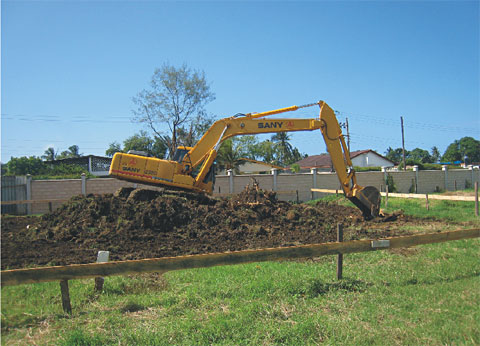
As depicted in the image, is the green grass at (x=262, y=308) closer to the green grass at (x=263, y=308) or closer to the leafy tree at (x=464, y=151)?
the green grass at (x=263, y=308)

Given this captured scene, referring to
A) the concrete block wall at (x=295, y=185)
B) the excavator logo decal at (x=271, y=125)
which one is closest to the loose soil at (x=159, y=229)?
the excavator logo decal at (x=271, y=125)

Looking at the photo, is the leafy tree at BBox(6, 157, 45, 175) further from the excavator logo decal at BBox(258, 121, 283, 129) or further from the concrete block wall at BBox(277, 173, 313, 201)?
the excavator logo decal at BBox(258, 121, 283, 129)

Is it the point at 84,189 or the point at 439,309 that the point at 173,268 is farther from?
the point at 84,189

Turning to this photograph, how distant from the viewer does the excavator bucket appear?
13.0 meters

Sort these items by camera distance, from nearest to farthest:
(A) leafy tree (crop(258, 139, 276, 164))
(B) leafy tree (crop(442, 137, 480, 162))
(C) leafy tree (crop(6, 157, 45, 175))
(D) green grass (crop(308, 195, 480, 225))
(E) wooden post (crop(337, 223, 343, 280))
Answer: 1. (E) wooden post (crop(337, 223, 343, 280))
2. (D) green grass (crop(308, 195, 480, 225))
3. (C) leafy tree (crop(6, 157, 45, 175))
4. (A) leafy tree (crop(258, 139, 276, 164))
5. (B) leafy tree (crop(442, 137, 480, 162))

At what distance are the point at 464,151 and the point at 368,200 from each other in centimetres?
9733

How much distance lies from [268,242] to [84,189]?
49.5ft

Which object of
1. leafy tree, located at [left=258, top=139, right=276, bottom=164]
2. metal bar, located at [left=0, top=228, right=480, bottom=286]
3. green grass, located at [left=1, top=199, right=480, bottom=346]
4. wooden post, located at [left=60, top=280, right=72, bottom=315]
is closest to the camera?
green grass, located at [left=1, top=199, right=480, bottom=346]

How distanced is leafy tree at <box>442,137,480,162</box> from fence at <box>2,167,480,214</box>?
204 feet

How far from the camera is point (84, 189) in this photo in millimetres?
20984

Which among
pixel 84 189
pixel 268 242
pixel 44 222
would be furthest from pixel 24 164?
pixel 268 242

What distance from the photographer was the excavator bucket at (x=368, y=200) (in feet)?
42.5

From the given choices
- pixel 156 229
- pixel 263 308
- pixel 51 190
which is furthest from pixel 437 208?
pixel 51 190

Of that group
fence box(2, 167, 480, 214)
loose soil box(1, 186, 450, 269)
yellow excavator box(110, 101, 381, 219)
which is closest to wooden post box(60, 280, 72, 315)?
loose soil box(1, 186, 450, 269)
